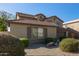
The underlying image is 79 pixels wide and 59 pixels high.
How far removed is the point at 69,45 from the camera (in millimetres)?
8578

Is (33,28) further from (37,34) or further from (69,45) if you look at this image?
(69,45)

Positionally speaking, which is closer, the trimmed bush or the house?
the trimmed bush

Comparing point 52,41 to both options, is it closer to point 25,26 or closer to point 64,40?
point 64,40

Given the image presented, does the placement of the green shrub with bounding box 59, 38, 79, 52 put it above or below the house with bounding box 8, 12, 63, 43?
below

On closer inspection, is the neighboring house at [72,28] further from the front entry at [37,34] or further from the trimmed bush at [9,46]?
the trimmed bush at [9,46]

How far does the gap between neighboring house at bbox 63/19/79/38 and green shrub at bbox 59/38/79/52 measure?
0.41m

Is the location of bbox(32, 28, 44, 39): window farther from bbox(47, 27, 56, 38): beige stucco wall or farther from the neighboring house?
the neighboring house

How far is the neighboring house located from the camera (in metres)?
7.79

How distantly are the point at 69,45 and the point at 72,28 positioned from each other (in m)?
0.94

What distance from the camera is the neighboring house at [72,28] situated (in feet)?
25.6

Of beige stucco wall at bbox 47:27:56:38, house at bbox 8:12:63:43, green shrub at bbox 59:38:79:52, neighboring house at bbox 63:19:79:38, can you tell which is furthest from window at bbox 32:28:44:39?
neighboring house at bbox 63:19:79:38

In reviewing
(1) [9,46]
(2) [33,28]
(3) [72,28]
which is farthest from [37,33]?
(1) [9,46]

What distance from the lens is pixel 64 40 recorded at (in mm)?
8500

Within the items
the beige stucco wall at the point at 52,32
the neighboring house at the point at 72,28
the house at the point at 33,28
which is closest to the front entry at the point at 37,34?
the house at the point at 33,28
